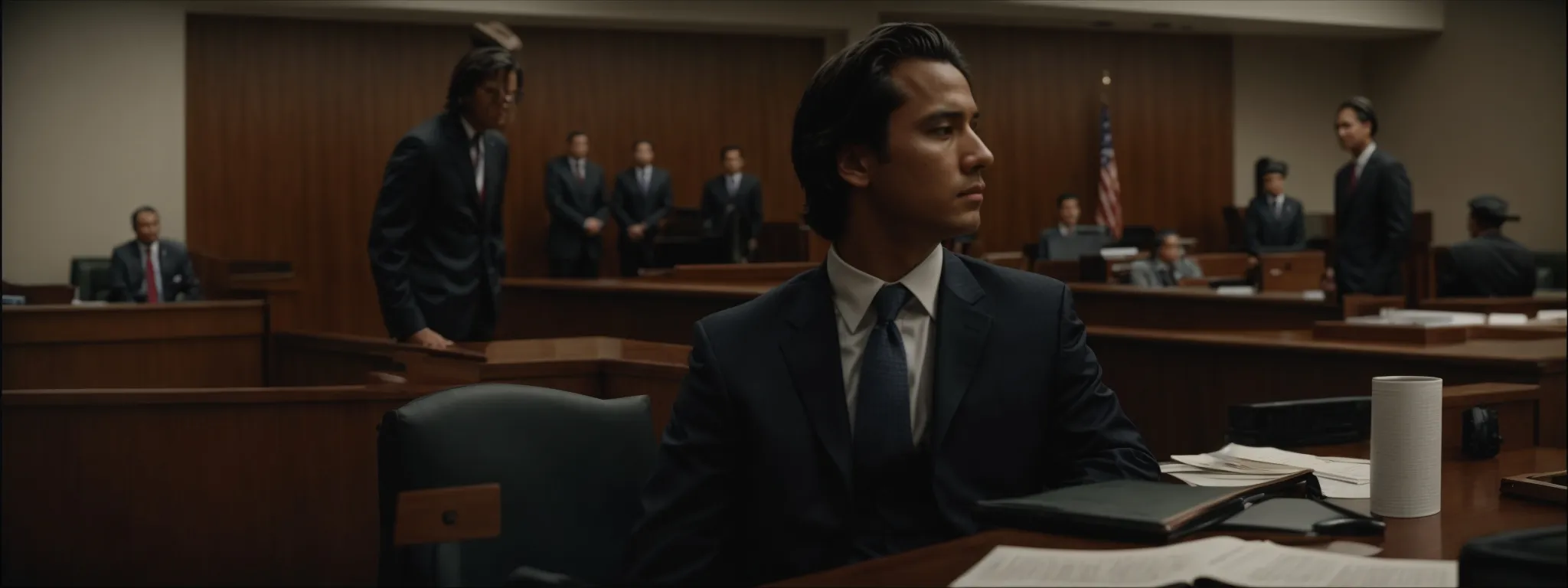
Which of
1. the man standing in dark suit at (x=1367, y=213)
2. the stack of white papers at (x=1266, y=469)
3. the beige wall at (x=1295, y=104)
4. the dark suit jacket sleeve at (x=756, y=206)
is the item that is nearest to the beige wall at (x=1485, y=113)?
the beige wall at (x=1295, y=104)

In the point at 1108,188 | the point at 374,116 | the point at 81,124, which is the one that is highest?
the point at 374,116

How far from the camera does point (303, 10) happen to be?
442 inches

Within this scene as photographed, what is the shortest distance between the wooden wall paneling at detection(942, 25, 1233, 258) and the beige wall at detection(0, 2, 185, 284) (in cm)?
673

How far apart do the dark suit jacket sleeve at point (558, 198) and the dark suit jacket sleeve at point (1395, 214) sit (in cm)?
616

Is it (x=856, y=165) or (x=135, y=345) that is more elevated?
(x=856, y=165)

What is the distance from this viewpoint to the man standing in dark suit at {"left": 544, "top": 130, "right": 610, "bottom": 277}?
11.7m

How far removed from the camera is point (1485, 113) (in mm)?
15156

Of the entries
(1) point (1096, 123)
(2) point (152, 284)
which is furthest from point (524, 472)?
(1) point (1096, 123)

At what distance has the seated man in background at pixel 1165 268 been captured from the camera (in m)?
9.05

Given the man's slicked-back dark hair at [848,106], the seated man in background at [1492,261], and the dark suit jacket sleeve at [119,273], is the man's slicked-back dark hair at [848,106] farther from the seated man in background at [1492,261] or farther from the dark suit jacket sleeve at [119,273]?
the dark suit jacket sleeve at [119,273]

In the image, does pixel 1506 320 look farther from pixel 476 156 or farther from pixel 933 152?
pixel 933 152

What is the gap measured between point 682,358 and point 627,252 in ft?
25.1

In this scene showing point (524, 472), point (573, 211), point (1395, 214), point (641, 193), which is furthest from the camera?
point (641, 193)

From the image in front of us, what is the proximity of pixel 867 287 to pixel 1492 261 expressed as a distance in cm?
744
